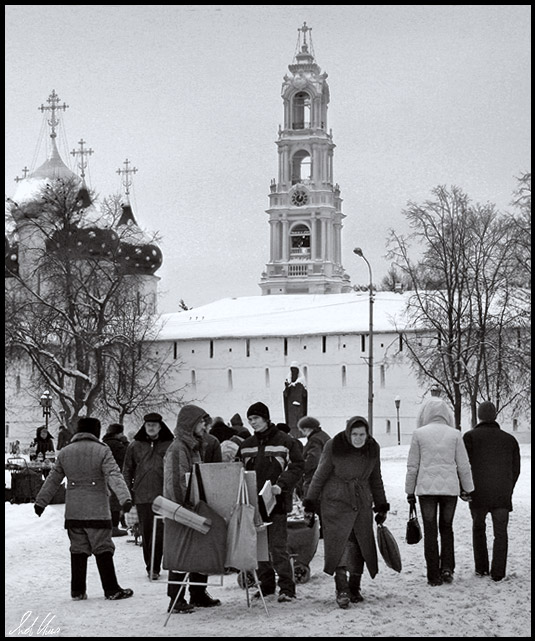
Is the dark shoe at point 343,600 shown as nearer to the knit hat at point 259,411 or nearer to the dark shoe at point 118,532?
the knit hat at point 259,411

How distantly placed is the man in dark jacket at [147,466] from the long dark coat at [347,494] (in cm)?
175

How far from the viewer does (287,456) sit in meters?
9.73

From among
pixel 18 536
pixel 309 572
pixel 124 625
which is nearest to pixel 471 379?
pixel 18 536

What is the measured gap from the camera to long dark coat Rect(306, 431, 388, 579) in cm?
938

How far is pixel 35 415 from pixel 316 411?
12994 millimetres

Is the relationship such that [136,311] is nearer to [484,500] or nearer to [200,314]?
[200,314]

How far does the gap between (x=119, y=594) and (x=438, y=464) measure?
266 centimetres

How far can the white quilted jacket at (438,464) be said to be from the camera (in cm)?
1017

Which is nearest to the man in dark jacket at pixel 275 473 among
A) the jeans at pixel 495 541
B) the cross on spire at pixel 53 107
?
the jeans at pixel 495 541

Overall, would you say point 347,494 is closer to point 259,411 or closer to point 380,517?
point 380,517

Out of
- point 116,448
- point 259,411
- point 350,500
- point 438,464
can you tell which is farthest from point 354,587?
point 116,448

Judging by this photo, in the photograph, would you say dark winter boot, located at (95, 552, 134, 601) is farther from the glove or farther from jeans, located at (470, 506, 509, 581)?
jeans, located at (470, 506, 509, 581)

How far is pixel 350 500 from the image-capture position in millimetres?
9391

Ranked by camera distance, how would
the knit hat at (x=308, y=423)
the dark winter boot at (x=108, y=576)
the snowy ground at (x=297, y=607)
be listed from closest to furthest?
the snowy ground at (x=297, y=607) → the dark winter boot at (x=108, y=576) → the knit hat at (x=308, y=423)
